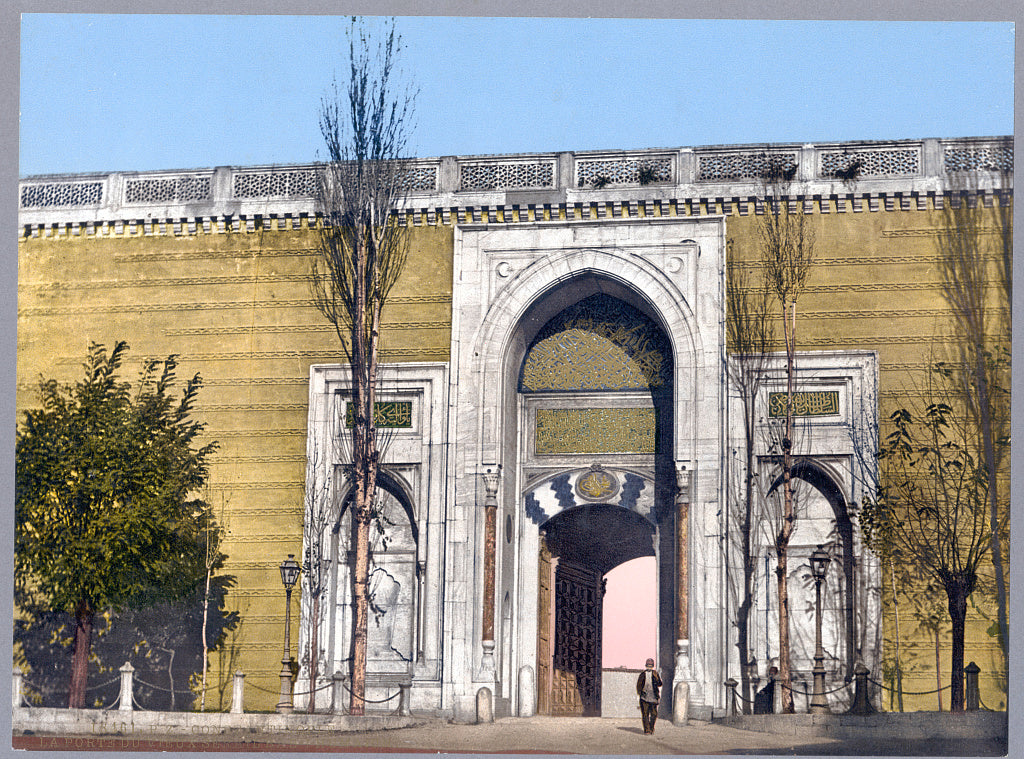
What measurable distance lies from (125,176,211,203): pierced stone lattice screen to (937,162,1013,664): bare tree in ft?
29.5

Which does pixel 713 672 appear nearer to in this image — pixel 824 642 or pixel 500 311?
pixel 824 642

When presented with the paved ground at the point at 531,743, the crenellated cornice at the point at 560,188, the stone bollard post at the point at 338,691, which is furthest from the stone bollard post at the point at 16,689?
the crenellated cornice at the point at 560,188

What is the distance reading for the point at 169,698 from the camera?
1839cm

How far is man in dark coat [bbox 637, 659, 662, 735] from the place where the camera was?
16.9 metres

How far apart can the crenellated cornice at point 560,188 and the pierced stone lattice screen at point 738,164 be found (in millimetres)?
12

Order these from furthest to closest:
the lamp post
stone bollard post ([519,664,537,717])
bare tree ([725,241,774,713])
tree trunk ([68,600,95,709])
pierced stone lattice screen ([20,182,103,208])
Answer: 1. pierced stone lattice screen ([20,182,103,208])
2. stone bollard post ([519,664,537,717])
3. tree trunk ([68,600,95,709])
4. bare tree ([725,241,774,713])
5. the lamp post

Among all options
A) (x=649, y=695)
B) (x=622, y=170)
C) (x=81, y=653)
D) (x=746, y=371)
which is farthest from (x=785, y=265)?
(x=81, y=653)

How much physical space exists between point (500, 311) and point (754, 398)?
3.20 metres

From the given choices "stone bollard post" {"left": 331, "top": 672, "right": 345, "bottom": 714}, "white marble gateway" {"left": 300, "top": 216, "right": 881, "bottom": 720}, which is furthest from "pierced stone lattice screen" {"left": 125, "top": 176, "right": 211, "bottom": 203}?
"stone bollard post" {"left": 331, "top": 672, "right": 345, "bottom": 714}

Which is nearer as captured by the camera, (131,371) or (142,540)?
(142,540)

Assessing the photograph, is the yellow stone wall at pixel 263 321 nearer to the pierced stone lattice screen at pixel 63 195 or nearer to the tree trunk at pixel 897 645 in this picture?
the pierced stone lattice screen at pixel 63 195

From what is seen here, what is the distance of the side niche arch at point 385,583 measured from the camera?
18.6 m

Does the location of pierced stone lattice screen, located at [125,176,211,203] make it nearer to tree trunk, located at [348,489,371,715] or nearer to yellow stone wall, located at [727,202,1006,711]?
tree trunk, located at [348,489,371,715]

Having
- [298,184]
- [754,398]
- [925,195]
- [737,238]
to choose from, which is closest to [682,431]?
[754,398]
